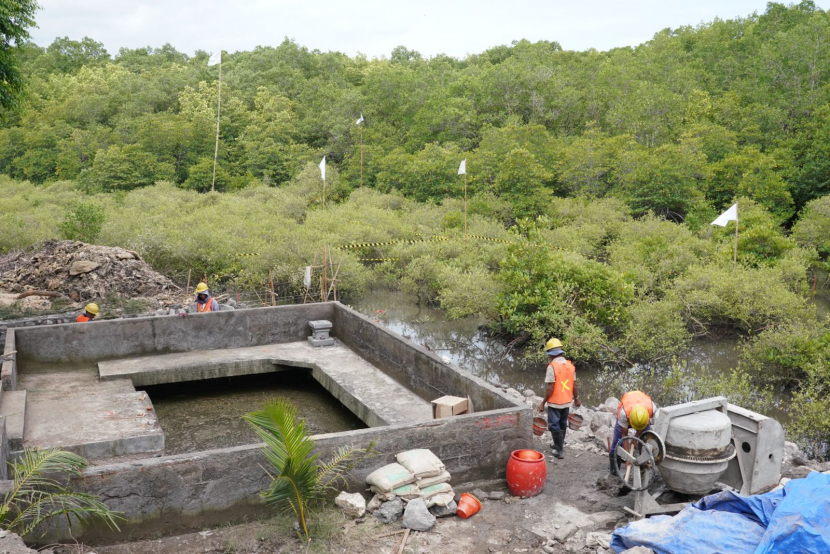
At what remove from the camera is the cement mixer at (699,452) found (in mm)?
6840

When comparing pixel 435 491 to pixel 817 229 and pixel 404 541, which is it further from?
pixel 817 229

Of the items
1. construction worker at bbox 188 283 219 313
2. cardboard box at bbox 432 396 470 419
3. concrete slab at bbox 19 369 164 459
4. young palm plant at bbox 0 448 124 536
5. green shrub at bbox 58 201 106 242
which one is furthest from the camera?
green shrub at bbox 58 201 106 242

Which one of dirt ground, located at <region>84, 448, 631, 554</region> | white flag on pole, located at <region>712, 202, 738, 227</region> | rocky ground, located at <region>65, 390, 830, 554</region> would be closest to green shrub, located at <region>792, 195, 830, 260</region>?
white flag on pole, located at <region>712, 202, 738, 227</region>

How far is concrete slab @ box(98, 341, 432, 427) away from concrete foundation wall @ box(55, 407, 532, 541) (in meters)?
2.43

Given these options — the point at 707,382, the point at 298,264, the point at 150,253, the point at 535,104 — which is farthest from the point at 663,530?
the point at 535,104

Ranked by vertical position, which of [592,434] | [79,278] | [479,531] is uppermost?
[79,278]

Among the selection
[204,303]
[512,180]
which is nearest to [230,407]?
[204,303]

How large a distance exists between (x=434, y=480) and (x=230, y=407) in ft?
20.8

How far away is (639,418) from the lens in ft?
23.0

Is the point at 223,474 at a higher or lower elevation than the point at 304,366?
higher

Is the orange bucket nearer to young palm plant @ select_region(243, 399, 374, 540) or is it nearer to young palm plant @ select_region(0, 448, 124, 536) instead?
young palm plant @ select_region(243, 399, 374, 540)

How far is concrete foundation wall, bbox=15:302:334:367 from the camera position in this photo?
1243 centimetres

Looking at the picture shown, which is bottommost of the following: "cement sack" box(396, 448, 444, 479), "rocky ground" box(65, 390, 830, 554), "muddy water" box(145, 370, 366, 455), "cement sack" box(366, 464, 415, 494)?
"muddy water" box(145, 370, 366, 455)

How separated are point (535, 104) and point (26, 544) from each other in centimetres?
4710
